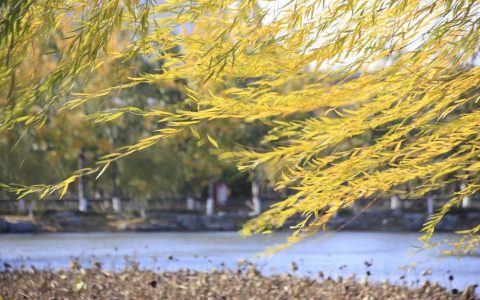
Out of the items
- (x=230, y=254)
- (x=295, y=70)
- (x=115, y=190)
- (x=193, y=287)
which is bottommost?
(x=193, y=287)

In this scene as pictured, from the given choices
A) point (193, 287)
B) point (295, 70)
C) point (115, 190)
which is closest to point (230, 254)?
point (193, 287)

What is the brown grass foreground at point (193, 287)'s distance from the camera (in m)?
6.33

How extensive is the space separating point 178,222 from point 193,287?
1768cm

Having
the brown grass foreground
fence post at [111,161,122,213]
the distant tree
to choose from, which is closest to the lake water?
the brown grass foreground

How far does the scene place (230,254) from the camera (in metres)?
13.9

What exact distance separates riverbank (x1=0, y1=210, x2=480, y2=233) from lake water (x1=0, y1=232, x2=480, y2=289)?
130 centimetres

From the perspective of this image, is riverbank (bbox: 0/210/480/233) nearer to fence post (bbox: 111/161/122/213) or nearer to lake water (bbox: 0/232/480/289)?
fence post (bbox: 111/161/122/213)

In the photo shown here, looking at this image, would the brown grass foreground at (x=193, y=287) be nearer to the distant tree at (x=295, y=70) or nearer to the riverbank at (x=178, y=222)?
the distant tree at (x=295, y=70)

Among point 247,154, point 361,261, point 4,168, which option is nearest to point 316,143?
point 247,154

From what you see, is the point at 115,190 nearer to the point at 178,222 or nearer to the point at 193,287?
the point at 178,222

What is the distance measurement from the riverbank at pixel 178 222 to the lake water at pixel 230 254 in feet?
4.26

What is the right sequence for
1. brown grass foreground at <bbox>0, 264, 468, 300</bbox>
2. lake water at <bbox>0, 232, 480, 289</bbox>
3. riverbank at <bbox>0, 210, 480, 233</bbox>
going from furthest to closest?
1. riverbank at <bbox>0, 210, 480, 233</bbox>
2. lake water at <bbox>0, 232, 480, 289</bbox>
3. brown grass foreground at <bbox>0, 264, 468, 300</bbox>

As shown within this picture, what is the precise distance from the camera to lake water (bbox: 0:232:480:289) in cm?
970

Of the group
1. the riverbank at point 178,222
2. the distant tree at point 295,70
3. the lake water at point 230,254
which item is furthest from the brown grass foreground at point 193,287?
the riverbank at point 178,222
